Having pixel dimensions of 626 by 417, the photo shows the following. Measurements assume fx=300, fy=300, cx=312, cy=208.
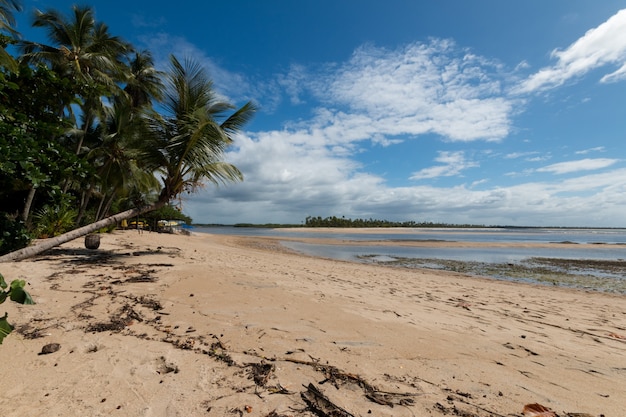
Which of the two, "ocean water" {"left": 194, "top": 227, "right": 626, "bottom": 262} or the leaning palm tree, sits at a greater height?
the leaning palm tree

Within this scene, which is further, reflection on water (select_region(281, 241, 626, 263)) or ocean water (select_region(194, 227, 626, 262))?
ocean water (select_region(194, 227, 626, 262))

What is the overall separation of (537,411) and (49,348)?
13.3ft

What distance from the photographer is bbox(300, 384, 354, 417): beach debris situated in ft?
6.55

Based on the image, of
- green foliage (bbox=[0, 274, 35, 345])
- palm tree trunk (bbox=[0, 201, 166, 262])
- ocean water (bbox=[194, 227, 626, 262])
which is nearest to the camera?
green foliage (bbox=[0, 274, 35, 345])

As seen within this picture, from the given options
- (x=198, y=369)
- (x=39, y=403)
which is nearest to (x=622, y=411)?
(x=198, y=369)

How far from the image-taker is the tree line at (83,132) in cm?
476

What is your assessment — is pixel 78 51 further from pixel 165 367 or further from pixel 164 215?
pixel 164 215

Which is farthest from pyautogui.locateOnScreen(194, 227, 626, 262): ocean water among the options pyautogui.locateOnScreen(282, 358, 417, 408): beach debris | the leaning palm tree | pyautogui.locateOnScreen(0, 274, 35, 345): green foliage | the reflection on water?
pyautogui.locateOnScreen(0, 274, 35, 345): green foliage

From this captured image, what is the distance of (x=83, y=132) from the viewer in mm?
14977

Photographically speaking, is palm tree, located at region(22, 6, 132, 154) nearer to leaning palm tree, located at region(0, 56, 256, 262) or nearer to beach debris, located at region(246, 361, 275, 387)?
leaning palm tree, located at region(0, 56, 256, 262)

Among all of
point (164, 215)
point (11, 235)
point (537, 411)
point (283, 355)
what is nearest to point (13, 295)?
point (283, 355)

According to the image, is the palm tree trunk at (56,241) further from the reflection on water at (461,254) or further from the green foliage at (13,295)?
the reflection on water at (461,254)

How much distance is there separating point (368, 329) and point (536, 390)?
5.43 feet

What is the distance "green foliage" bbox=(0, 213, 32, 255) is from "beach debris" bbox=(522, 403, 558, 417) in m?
9.65
